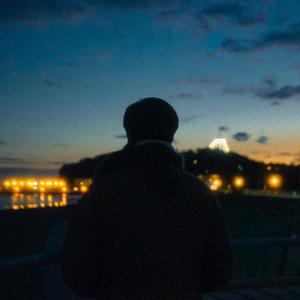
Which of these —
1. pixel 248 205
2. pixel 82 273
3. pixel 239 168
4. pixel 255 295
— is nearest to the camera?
pixel 82 273

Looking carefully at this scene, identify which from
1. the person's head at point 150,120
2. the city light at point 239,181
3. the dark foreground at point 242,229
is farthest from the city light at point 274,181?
the person's head at point 150,120

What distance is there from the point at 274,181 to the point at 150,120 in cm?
12363

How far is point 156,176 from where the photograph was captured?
2141 mm

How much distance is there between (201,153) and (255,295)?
131 m

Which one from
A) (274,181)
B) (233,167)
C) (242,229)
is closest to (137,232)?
(242,229)

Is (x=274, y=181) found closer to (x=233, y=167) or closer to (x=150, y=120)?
(x=233, y=167)

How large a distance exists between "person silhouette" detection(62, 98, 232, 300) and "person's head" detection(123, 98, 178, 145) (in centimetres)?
8

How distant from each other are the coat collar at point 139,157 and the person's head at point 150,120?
0.08 meters

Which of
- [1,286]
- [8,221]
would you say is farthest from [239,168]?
[1,286]

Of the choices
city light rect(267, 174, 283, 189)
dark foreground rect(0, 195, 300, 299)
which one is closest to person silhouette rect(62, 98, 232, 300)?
dark foreground rect(0, 195, 300, 299)

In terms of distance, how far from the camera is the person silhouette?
2.12m

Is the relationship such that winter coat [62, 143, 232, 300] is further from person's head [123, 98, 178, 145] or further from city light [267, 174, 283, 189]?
city light [267, 174, 283, 189]

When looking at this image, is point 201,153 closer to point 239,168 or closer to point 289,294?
point 239,168

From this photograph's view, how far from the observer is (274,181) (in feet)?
401
